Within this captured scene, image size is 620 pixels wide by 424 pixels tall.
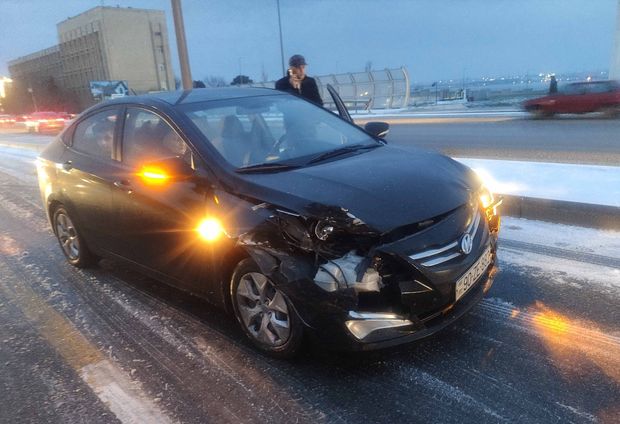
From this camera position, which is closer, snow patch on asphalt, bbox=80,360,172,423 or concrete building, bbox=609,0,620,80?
snow patch on asphalt, bbox=80,360,172,423

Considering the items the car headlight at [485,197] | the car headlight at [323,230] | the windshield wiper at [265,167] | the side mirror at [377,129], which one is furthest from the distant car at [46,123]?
the car headlight at [323,230]

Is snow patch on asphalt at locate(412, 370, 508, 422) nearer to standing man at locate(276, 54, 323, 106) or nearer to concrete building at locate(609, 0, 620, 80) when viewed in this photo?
standing man at locate(276, 54, 323, 106)

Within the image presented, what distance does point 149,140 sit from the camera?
151 inches

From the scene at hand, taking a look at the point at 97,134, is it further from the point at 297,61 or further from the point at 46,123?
the point at 46,123

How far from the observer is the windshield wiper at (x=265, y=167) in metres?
3.27

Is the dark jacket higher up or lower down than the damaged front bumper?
higher up

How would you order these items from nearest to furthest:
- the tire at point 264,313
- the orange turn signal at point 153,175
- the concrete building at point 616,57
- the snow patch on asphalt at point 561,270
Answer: the tire at point 264,313
the orange turn signal at point 153,175
the snow patch on asphalt at point 561,270
the concrete building at point 616,57

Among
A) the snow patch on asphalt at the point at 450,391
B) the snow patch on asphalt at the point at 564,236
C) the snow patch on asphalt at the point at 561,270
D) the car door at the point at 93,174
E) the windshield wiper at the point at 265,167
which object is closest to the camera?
the snow patch on asphalt at the point at 450,391

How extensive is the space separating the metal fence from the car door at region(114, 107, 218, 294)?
25094 mm

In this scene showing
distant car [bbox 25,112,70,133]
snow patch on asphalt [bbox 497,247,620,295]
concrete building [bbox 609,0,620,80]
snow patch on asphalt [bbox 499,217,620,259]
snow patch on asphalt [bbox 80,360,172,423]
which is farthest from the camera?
distant car [bbox 25,112,70,133]

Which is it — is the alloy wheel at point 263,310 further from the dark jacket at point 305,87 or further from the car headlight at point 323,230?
the dark jacket at point 305,87

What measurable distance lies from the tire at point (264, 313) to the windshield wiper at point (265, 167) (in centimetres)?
61

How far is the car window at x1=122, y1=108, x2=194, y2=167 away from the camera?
11.7 ft

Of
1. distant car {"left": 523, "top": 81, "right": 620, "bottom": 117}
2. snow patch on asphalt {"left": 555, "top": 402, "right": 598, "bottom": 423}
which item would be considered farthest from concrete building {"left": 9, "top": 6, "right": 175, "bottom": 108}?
snow patch on asphalt {"left": 555, "top": 402, "right": 598, "bottom": 423}
